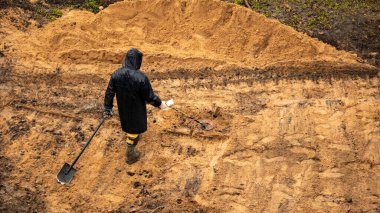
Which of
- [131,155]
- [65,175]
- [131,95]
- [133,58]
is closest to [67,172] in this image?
[65,175]

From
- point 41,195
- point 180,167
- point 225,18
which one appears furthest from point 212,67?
point 41,195

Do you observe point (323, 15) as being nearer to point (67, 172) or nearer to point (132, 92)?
point (132, 92)

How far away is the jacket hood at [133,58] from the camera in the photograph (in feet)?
16.4

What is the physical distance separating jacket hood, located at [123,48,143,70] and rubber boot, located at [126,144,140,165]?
1.25 m

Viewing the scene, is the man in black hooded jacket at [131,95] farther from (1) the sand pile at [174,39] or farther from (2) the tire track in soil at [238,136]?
(1) the sand pile at [174,39]

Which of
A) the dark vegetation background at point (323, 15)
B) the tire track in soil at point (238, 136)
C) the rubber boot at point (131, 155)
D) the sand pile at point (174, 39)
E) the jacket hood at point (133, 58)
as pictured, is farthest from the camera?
the dark vegetation background at point (323, 15)

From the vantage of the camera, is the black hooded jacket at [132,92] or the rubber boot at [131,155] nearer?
the black hooded jacket at [132,92]

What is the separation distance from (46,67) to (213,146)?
147 inches

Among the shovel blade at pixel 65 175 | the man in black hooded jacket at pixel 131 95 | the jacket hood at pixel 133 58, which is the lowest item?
the shovel blade at pixel 65 175

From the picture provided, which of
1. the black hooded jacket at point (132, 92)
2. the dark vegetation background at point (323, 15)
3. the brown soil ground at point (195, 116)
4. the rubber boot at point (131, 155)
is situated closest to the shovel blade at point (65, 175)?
the brown soil ground at point (195, 116)

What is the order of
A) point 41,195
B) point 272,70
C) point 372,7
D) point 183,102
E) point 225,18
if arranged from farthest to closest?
point 372,7 < point 225,18 < point 272,70 < point 183,102 < point 41,195

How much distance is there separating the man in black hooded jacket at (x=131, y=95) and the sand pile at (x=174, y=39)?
2.29m

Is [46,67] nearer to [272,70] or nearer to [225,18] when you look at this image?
[225,18]

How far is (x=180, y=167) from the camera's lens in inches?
227
